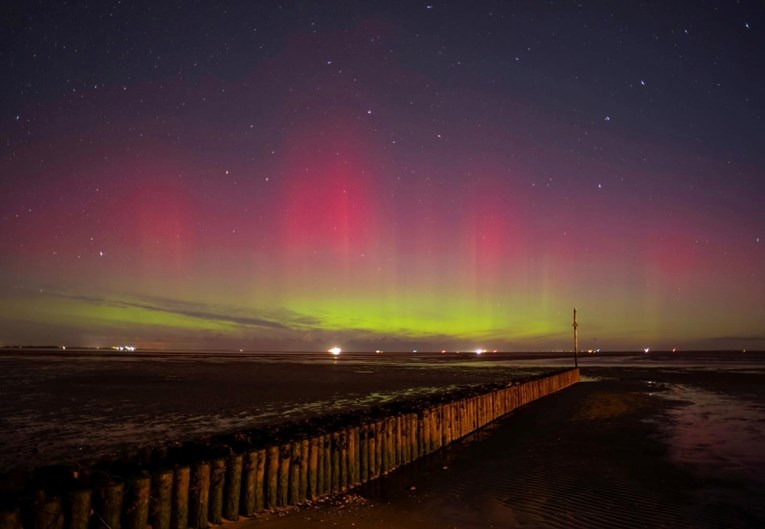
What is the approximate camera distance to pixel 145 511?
22.9 ft

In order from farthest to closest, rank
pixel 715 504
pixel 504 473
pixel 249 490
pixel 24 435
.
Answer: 1. pixel 24 435
2. pixel 504 473
3. pixel 715 504
4. pixel 249 490

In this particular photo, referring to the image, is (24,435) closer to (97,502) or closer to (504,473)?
(97,502)

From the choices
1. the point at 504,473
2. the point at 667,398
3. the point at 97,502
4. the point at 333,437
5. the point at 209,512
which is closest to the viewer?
the point at 97,502

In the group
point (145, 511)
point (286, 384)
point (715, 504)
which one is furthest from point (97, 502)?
point (286, 384)

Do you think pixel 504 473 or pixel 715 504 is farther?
pixel 504 473

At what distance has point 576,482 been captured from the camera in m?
10.6

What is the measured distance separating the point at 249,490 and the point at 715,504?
744cm

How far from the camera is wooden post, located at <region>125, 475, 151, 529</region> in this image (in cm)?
684

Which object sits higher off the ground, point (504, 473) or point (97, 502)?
point (97, 502)

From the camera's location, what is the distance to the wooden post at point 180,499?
7.40m

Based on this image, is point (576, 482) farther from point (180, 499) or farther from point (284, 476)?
point (180, 499)

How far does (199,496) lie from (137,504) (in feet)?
3.36

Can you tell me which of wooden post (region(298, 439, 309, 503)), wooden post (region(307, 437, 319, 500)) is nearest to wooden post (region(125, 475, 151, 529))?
wooden post (region(298, 439, 309, 503))

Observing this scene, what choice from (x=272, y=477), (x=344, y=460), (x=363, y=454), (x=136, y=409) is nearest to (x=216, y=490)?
(x=272, y=477)
